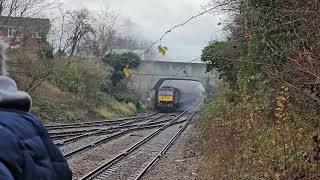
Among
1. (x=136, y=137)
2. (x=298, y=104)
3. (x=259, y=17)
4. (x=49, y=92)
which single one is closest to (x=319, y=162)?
(x=298, y=104)

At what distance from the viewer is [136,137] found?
24422 mm

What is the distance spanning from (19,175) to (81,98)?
4124 cm

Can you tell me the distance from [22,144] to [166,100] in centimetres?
5710

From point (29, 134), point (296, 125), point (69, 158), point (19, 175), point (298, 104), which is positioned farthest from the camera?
point (69, 158)

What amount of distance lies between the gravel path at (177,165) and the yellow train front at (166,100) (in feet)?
123

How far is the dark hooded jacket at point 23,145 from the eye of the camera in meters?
1.53

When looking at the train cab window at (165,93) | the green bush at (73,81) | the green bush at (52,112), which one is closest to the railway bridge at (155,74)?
the train cab window at (165,93)

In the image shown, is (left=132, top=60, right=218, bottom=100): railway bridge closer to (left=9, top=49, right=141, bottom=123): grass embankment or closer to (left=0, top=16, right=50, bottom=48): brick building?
(left=9, top=49, right=141, bottom=123): grass embankment

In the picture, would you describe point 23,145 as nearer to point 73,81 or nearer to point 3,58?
point 3,58

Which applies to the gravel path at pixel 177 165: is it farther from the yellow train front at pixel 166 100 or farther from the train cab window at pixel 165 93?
the train cab window at pixel 165 93

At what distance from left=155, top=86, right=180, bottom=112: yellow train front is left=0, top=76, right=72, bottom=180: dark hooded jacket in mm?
56624

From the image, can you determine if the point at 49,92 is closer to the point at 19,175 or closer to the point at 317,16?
the point at 317,16

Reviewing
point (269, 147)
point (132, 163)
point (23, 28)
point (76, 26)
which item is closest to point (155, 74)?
point (76, 26)

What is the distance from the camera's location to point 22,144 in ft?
5.29
